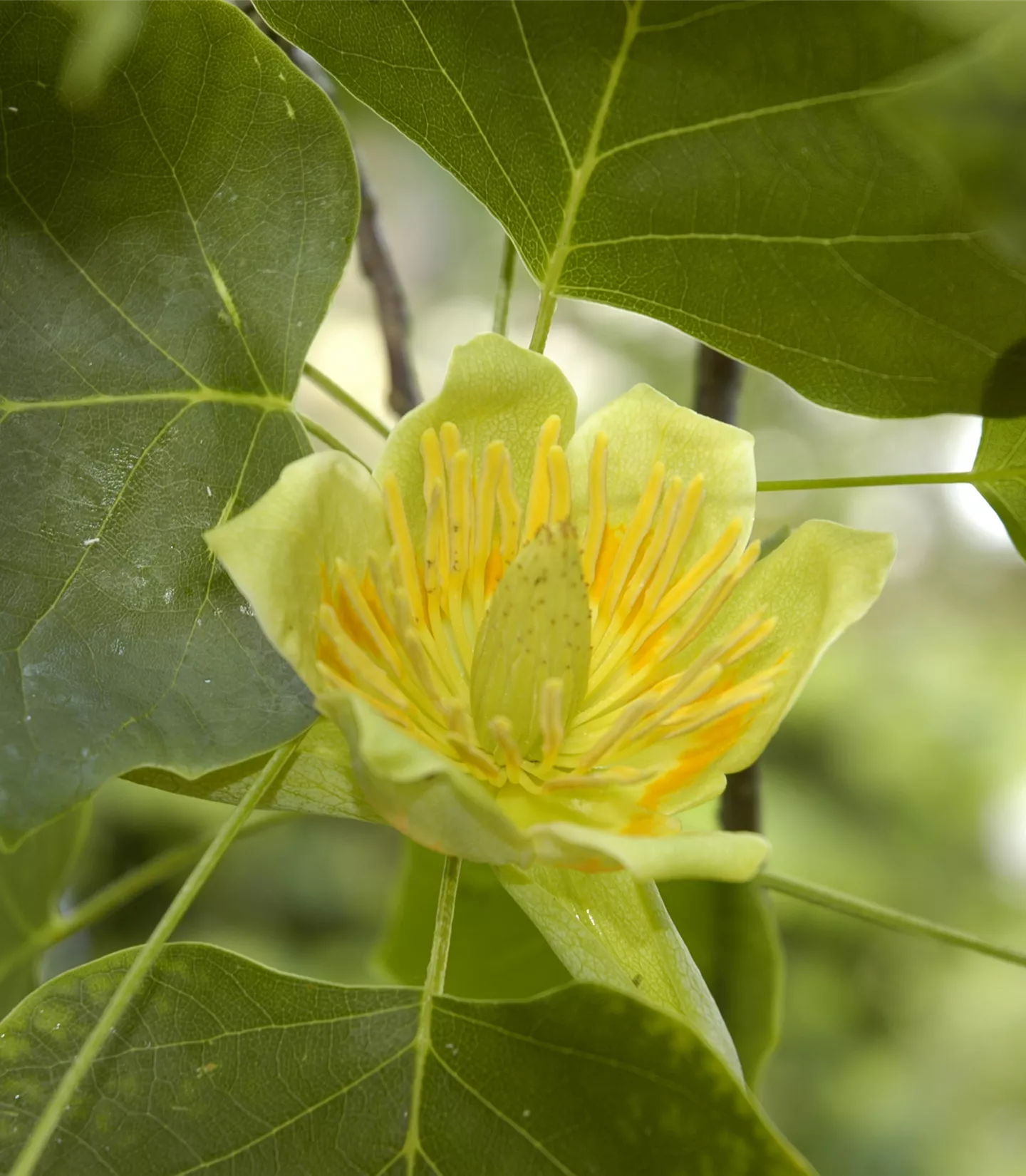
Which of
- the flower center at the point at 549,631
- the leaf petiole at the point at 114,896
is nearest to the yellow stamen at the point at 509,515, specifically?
the flower center at the point at 549,631

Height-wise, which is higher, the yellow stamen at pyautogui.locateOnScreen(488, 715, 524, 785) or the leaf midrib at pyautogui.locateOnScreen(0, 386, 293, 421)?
the leaf midrib at pyautogui.locateOnScreen(0, 386, 293, 421)

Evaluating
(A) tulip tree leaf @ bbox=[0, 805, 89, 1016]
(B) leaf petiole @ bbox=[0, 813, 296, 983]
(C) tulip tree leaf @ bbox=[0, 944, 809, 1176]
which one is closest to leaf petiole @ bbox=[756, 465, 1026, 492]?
(C) tulip tree leaf @ bbox=[0, 944, 809, 1176]

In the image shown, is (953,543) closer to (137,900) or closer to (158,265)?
(137,900)

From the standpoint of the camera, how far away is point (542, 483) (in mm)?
624

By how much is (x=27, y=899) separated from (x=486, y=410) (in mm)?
634

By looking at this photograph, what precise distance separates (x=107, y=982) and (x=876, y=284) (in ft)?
1.75

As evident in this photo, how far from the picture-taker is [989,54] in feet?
1.35

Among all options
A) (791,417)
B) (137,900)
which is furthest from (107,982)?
(791,417)

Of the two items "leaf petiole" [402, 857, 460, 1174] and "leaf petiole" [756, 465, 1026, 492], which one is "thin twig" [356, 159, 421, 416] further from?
"leaf petiole" [402, 857, 460, 1174]

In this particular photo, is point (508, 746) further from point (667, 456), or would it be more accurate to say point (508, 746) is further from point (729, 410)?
point (729, 410)

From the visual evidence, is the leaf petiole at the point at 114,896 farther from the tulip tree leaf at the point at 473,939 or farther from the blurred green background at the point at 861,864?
the blurred green background at the point at 861,864

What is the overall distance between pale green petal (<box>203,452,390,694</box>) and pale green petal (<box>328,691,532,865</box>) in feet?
0.14

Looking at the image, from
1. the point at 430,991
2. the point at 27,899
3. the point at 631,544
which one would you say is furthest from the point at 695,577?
the point at 27,899

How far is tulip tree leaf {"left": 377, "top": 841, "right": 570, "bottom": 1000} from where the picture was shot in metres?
1.02
